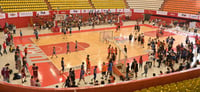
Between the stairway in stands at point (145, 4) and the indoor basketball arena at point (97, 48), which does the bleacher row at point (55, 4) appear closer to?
the indoor basketball arena at point (97, 48)

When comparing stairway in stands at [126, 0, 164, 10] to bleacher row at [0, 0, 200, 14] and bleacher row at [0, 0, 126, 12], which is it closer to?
bleacher row at [0, 0, 200, 14]

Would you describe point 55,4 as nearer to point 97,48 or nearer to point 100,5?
point 100,5

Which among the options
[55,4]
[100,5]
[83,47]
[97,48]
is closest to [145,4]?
[100,5]

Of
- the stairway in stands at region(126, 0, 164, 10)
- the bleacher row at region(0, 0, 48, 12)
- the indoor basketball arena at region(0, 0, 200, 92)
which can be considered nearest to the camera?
the indoor basketball arena at region(0, 0, 200, 92)

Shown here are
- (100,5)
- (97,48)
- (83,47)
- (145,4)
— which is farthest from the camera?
Result: (145,4)

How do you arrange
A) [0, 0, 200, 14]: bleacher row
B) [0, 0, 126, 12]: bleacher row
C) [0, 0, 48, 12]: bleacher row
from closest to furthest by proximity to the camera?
[0, 0, 48, 12]: bleacher row < [0, 0, 126, 12]: bleacher row < [0, 0, 200, 14]: bleacher row

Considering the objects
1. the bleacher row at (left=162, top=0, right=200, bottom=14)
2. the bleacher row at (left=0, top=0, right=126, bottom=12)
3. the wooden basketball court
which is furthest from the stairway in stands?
the wooden basketball court

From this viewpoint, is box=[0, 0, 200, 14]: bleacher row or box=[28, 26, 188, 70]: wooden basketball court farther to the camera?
box=[0, 0, 200, 14]: bleacher row

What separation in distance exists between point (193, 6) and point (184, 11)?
225cm

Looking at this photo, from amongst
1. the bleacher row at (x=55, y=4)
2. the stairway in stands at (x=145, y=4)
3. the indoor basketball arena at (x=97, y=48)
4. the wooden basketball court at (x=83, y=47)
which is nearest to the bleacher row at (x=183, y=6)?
the indoor basketball arena at (x=97, y=48)

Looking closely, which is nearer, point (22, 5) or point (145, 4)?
point (22, 5)

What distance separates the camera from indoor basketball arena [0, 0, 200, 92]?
11.4 meters

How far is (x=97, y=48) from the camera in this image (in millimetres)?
21219

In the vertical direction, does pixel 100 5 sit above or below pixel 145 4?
below
